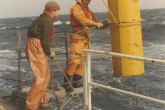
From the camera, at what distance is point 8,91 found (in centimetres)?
1415

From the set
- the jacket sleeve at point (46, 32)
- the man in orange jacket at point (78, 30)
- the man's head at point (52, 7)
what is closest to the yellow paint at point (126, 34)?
the man in orange jacket at point (78, 30)

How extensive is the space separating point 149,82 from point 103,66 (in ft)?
14.9

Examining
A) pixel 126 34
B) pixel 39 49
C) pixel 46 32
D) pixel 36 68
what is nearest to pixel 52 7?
pixel 46 32

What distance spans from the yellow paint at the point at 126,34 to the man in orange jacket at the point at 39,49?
1171 mm

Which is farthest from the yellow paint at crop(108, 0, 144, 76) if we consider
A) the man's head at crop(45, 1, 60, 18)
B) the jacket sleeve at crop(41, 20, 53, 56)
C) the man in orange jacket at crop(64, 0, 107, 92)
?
the jacket sleeve at crop(41, 20, 53, 56)

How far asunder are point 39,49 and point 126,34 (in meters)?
1.56

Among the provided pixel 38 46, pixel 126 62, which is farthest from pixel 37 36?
pixel 126 62

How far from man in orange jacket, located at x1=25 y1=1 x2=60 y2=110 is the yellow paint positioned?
117cm

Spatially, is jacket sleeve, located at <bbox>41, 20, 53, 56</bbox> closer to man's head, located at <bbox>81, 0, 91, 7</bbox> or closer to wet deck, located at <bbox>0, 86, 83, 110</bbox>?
wet deck, located at <bbox>0, 86, 83, 110</bbox>

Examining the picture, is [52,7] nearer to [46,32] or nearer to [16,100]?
[46,32]

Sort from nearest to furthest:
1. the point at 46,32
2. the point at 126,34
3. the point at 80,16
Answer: the point at 46,32 → the point at 126,34 → the point at 80,16

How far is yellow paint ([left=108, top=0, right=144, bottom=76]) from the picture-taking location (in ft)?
15.6

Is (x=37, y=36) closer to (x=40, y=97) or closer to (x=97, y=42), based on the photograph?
(x=40, y=97)

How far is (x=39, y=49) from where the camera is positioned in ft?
13.4
